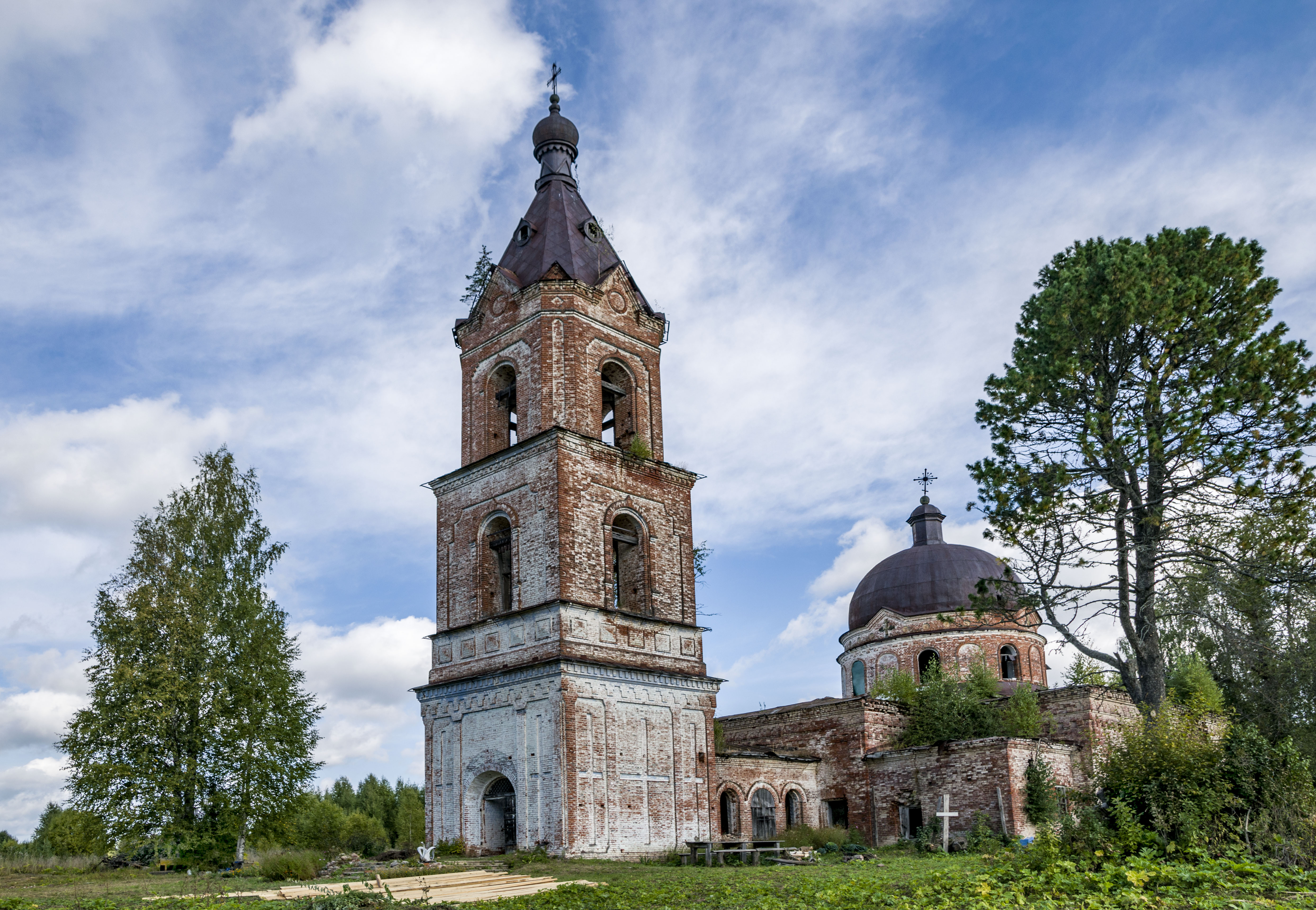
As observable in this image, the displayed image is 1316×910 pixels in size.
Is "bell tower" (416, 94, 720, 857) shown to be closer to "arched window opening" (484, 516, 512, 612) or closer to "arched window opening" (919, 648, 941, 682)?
"arched window opening" (484, 516, 512, 612)

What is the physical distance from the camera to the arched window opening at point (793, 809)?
25.0m

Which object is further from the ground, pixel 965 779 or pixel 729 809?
pixel 965 779

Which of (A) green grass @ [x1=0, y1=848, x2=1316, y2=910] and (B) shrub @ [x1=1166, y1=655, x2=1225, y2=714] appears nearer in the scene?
(A) green grass @ [x1=0, y1=848, x2=1316, y2=910]

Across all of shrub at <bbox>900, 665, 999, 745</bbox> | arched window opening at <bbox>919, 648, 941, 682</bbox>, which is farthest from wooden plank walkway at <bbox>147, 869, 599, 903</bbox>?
arched window opening at <bbox>919, 648, 941, 682</bbox>

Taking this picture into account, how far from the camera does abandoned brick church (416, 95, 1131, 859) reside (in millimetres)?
19844

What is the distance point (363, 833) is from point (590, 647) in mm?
25932

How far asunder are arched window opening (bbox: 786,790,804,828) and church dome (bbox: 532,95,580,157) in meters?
17.2

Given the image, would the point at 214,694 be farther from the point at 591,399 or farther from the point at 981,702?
the point at 981,702

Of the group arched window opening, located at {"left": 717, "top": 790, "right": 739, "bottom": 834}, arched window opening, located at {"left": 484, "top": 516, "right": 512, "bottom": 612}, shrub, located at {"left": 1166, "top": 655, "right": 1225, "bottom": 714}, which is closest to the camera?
arched window opening, located at {"left": 484, "top": 516, "right": 512, "bottom": 612}

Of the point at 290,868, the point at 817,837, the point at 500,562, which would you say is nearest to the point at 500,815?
the point at 290,868

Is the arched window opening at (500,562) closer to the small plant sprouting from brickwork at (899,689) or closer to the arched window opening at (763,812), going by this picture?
the arched window opening at (763,812)

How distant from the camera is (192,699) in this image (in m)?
22.8

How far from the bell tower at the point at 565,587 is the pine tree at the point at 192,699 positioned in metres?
4.86

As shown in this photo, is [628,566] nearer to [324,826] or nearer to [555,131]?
[555,131]
